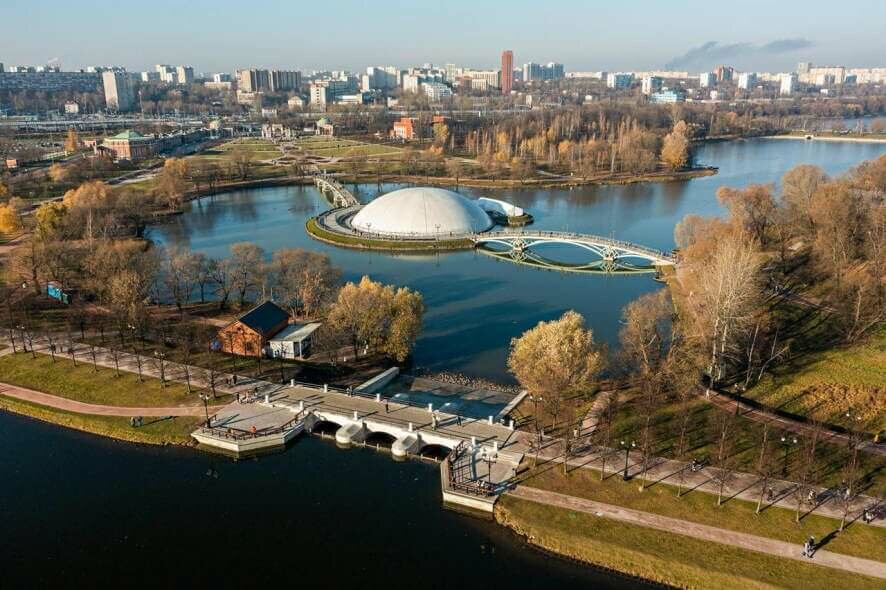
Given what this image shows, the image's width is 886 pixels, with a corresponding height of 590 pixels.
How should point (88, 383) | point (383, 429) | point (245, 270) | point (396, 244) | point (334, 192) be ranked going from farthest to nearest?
point (334, 192) < point (396, 244) < point (245, 270) < point (88, 383) < point (383, 429)

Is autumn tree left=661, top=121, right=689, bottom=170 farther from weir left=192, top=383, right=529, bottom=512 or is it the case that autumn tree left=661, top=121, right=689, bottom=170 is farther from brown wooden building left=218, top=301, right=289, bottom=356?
weir left=192, top=383, right=529, bottom=512

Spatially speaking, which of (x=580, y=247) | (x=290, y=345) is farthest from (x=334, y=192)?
(x=290, y=345)

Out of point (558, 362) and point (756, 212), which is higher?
point (756, 212)

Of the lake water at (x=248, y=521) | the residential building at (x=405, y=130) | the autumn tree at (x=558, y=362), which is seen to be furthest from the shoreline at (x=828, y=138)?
the autumn tree at (x=558, y=362)

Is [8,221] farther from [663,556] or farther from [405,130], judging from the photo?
[405,130]

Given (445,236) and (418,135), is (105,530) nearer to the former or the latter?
(445,236)

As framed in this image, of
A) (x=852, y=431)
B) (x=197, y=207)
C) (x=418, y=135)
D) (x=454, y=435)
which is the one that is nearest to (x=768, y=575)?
(x=852, y=431)
